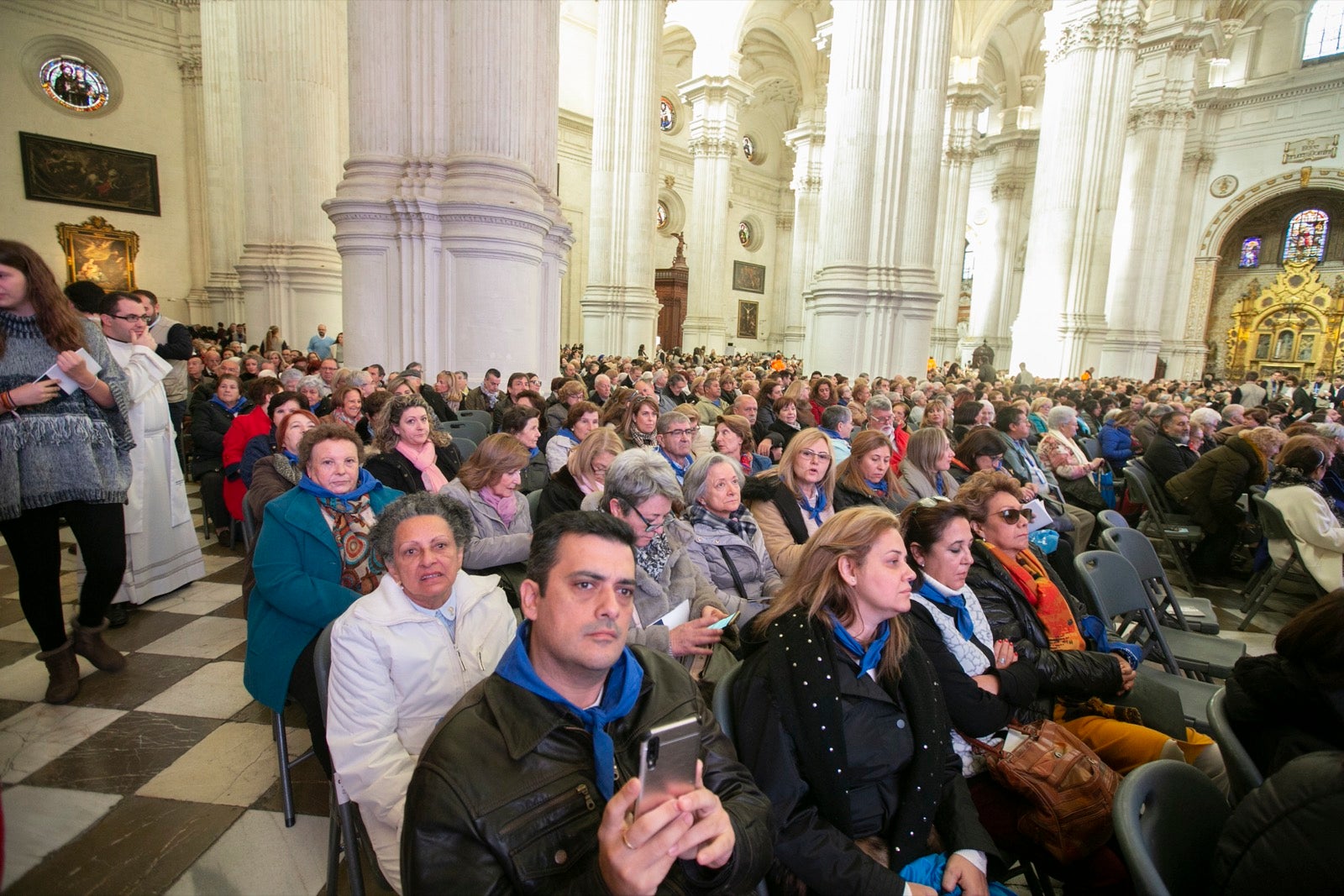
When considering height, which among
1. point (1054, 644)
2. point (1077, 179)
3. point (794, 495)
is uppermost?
point (1077, 179)

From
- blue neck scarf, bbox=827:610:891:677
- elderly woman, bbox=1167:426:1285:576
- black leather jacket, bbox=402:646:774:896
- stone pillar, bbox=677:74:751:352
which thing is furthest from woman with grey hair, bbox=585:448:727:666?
stone pillar, bbox=677:74:751:352

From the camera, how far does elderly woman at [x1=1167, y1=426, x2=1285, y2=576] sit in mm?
5621

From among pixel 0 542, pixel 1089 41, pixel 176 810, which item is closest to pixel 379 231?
pixel 0 542

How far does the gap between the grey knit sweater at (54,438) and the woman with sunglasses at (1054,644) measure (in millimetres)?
3896

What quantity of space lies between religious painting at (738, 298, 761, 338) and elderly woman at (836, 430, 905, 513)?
92.6 ft

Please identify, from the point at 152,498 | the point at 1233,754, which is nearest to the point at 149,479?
the point at 152,498

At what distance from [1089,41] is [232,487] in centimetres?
2069

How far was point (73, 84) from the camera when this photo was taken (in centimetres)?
1656

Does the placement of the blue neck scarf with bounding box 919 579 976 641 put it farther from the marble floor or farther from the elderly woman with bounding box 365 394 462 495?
the elderly woman with bounding box 365 394 462 495

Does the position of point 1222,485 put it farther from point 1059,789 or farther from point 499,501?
point 499,501

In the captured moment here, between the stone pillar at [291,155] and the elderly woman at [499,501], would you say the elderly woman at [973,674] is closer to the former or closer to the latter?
the elderly woman at [499,501]

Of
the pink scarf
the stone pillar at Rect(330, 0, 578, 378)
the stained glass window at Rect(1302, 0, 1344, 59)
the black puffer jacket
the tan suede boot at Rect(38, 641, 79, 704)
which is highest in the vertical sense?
the stained glass window at Rect(1302, 0, 1344, 59)

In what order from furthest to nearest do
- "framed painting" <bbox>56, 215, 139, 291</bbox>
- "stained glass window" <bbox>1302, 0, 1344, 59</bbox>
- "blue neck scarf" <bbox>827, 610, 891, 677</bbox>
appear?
1. "stained glass window" <bbox>1302, 0, 1344, 59</bbox>
2. "framed painting" <bbox>56, 215, 139, 291</bbox>
3. "blue neck scarf" <bbox>827, 610, 891, 677</bbox>

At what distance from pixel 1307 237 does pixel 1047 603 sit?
3344 centimetres
